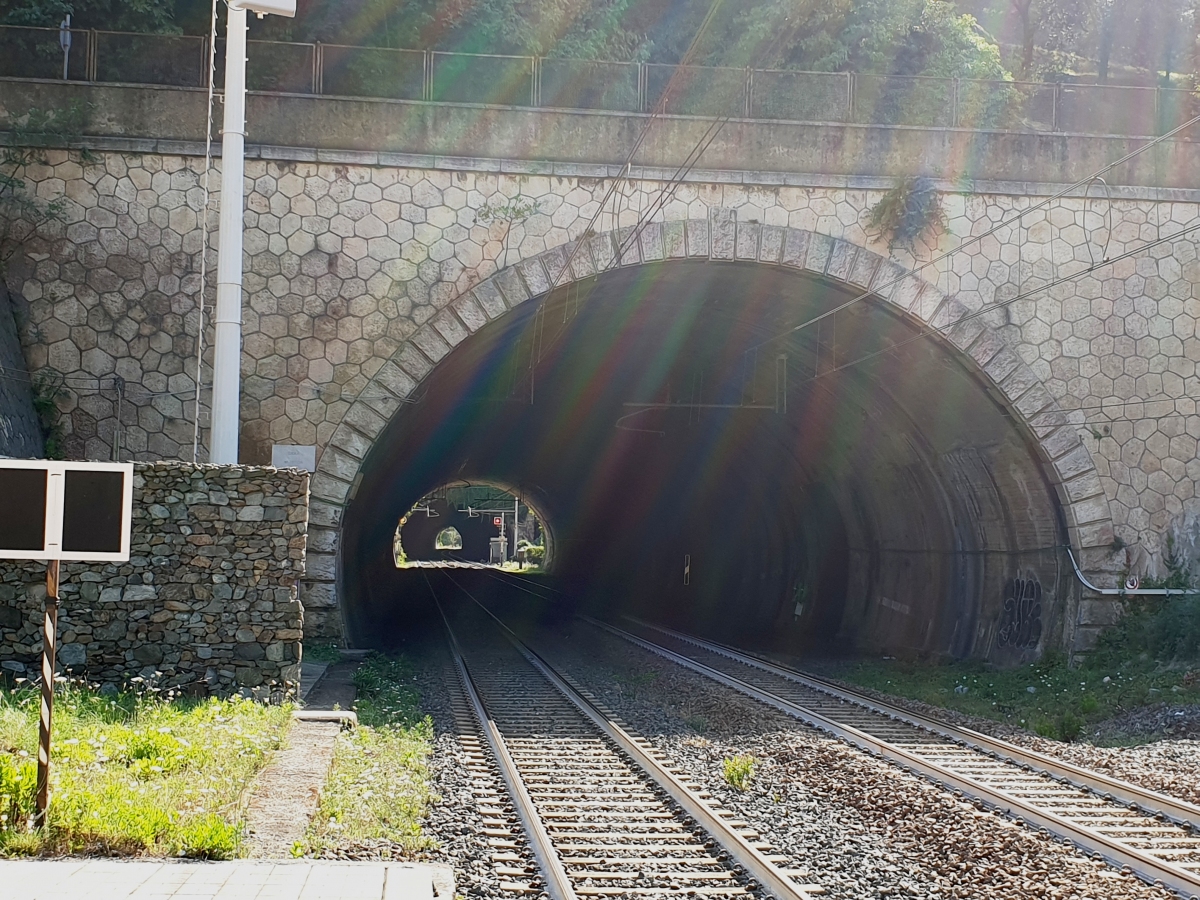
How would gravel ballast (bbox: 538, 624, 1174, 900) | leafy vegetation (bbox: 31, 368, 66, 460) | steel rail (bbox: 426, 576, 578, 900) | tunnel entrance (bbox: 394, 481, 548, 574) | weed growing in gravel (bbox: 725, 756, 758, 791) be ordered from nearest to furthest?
steel rail (bbox: 426, 576, 578, 900) → gravel ballast (bbox: 538, 624, 1174, 900) → weed growing in gravel (bbox: 725, 756, 758, 791) → leafy vegetation (bbox: 31, 368, 66, 460) → tunnel entrance (bbox: 394, 481, 548, 574)

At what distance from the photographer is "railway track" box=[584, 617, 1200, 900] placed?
262 inches

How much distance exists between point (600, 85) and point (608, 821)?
11.1 m

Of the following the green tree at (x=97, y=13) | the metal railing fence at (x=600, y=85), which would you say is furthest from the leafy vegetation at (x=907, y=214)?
the green tree at (x=97, y=13)

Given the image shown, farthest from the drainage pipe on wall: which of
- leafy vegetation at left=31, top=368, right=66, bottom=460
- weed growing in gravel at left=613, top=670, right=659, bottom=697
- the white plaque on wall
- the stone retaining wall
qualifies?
leafy vegetation at left=31, top=368, right=66, bottom=460

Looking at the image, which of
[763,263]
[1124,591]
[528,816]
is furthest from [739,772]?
[1124,591]

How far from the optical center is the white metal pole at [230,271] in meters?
11.5

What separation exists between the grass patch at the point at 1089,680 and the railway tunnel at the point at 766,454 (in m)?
0.78

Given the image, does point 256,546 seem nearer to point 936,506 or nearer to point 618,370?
point 936,506

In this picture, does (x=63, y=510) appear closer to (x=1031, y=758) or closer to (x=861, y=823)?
(x=861, y=823)

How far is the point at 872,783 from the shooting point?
8367mm

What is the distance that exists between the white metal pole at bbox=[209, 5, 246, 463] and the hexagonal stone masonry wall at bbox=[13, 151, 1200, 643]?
2550 mm

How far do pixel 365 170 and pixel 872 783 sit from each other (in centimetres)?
957

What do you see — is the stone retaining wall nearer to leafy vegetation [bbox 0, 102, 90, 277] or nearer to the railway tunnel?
the railway tunnel

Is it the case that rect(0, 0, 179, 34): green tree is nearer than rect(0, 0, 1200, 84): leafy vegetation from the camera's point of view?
Yes
